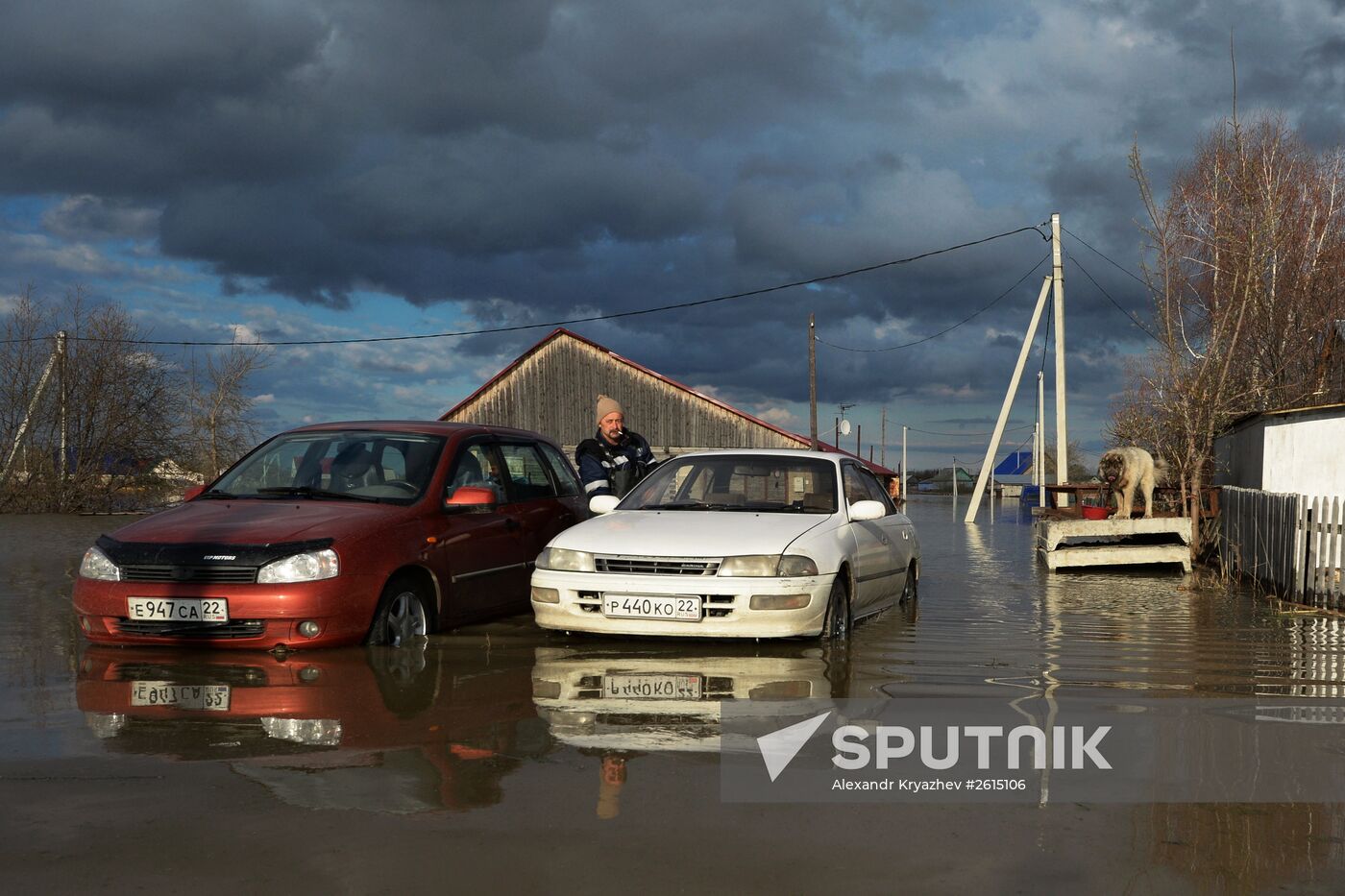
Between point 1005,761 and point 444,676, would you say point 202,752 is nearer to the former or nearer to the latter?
point 444,676

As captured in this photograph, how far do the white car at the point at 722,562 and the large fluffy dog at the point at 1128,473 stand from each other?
10691mm

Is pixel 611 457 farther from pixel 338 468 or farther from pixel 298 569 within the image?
pixel 298 569

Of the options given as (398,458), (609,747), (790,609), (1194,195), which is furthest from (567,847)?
(1194,195)

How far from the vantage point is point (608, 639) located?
28.2ft

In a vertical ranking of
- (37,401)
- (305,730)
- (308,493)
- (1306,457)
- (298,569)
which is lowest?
(305,730)

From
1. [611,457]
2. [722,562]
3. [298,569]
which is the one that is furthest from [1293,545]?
[298,569]

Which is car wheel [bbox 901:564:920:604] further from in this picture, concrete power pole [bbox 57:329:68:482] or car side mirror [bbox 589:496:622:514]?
concrete power pole [bbox 57:329:68:482]

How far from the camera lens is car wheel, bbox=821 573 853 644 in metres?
8.11

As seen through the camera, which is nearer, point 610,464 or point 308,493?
point 308,493

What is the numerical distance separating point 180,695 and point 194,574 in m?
1.22

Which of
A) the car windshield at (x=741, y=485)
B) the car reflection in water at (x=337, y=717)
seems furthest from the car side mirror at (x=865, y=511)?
the car reflection in water at (x=337, y=717)

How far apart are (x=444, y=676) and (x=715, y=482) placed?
3.02 meters

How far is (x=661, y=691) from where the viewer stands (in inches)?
261

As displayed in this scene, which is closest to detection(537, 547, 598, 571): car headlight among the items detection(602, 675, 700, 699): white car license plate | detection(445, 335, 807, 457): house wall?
detection(602, 675, 700, 699): white car license plate
